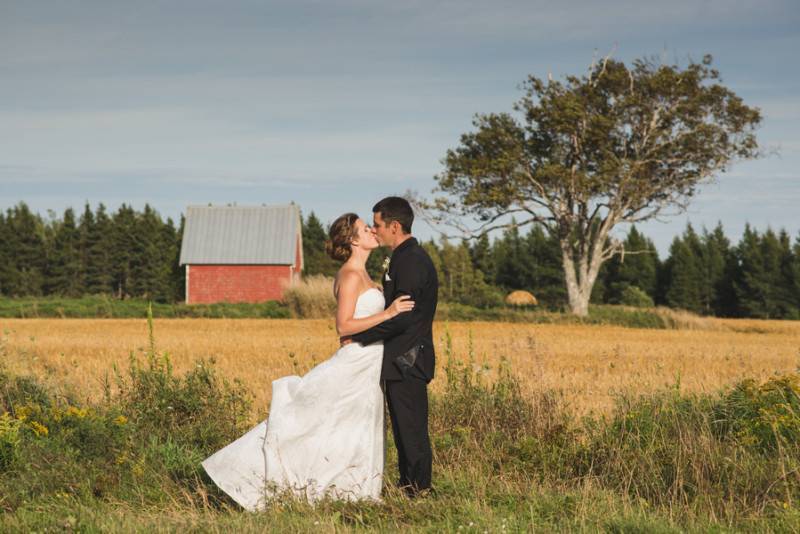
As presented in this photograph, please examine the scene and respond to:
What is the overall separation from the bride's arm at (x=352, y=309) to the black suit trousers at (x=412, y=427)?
0.47 m

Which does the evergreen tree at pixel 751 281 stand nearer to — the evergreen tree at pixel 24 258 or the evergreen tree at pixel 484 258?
the evergreen tree at pixel 484 258

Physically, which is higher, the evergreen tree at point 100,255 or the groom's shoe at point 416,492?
the evergreen tree at point 100,255

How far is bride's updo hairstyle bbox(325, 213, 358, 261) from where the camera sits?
19.6 ft

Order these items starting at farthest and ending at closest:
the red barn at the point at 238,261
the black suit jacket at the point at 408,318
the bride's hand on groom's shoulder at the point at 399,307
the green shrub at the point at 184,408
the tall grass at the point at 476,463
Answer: the red barn at the point at 238,261, the green shrub at the point at 184,408, the black suit jacket at the point at 408,318, the bride's hand on groom's shoulder at the point at 399,307, the tall grass at the point at 476,463

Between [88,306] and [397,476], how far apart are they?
126 ft

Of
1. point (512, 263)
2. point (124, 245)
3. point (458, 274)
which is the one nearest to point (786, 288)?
point (512, 263)

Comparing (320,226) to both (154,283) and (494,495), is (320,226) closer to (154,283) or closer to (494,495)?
(154,283)

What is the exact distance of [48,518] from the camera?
5559mm

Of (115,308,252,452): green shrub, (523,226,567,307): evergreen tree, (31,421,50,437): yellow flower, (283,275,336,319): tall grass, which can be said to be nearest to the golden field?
(115,308,252,452): green shrub

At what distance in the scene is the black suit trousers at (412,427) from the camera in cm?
591

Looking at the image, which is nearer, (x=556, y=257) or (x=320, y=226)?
(x=556, y=257)

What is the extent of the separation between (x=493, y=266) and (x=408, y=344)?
69352mm

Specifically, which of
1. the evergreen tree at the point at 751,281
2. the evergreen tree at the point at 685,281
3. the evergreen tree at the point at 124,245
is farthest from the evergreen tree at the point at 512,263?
the evergreen tree at the point at 124,245

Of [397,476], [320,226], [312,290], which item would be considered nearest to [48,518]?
[397,476]
